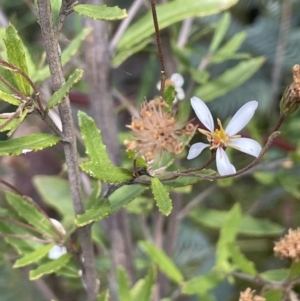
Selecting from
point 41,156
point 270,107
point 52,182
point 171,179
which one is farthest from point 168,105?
point 41,156

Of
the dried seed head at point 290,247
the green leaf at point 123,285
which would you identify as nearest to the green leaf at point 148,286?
the green leaf at point 123,285

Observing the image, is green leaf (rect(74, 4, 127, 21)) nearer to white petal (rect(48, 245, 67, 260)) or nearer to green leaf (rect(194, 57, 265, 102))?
white petal (rect(48, 245, 67, 260))

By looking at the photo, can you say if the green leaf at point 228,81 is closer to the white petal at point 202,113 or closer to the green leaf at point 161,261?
A: the green leaf at point 161,261

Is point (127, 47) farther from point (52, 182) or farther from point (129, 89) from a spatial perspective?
point (129, 89)

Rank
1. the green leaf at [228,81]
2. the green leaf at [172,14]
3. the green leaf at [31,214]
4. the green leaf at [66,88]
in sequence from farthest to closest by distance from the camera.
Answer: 1. the green leaf at [228,81]
2. the green leaf at [172,14]
3. the green leaf at [31,214]
4. the green leaf at [66,88]

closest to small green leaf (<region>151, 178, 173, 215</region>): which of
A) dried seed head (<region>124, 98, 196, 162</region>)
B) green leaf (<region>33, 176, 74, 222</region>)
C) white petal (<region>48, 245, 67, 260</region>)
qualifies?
dried seed head (<region>124, 98, 196, 162</region>)

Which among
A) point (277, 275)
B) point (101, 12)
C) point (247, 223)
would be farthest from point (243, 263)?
point (101, 12)

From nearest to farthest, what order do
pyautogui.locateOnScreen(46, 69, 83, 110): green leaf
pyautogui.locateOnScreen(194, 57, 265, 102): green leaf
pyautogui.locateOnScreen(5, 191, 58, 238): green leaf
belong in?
pyautogui.locateOnScreen(46, 69, 83, 110): green leaf
pyautogui.locateOnScreen(5, 191, 58, 238): green leaf
pyautogui.locateOnScreen(194, 57, 265, 102): green leaf

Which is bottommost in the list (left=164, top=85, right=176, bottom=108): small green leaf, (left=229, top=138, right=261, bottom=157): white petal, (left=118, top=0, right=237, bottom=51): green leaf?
(left=229, top=138, right=261, bottom=157): white petal
